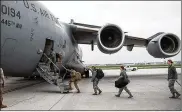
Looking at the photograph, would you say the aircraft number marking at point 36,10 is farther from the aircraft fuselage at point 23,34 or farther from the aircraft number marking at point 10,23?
the aircraft number marking at point 10,23

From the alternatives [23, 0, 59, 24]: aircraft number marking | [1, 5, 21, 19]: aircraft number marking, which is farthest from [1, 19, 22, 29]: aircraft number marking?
[23, 0, 59, 24]: aircraft number marking

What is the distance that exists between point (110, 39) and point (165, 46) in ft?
15.0

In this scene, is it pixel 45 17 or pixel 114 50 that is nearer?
pixel 45 17

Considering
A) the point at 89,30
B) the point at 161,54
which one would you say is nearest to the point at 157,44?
the point at 161,54

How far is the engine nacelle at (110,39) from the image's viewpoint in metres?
12.1

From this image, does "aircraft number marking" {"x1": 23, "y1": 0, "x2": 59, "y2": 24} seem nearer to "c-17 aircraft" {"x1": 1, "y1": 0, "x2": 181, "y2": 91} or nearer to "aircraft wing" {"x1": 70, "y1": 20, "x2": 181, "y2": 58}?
"c-17 aircraft" {"x1": 1, "y1": 0, "x2": 181, "y2": 91}

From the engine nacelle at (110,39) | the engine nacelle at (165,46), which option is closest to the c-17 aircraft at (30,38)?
the engine nacelle at (110,39)

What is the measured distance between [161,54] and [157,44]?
2.35 feet

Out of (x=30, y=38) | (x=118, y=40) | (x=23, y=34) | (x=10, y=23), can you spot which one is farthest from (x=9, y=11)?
(x=118, y=40)

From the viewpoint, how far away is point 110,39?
43.8ft

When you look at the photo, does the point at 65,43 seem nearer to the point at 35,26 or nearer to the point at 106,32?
the point at 106,32

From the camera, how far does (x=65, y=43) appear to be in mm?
12227

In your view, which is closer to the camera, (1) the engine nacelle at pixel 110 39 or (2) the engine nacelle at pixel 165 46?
(1) the engine nacelle at pixel 110 39

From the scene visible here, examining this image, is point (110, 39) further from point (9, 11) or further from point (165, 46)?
point (9, 11)
